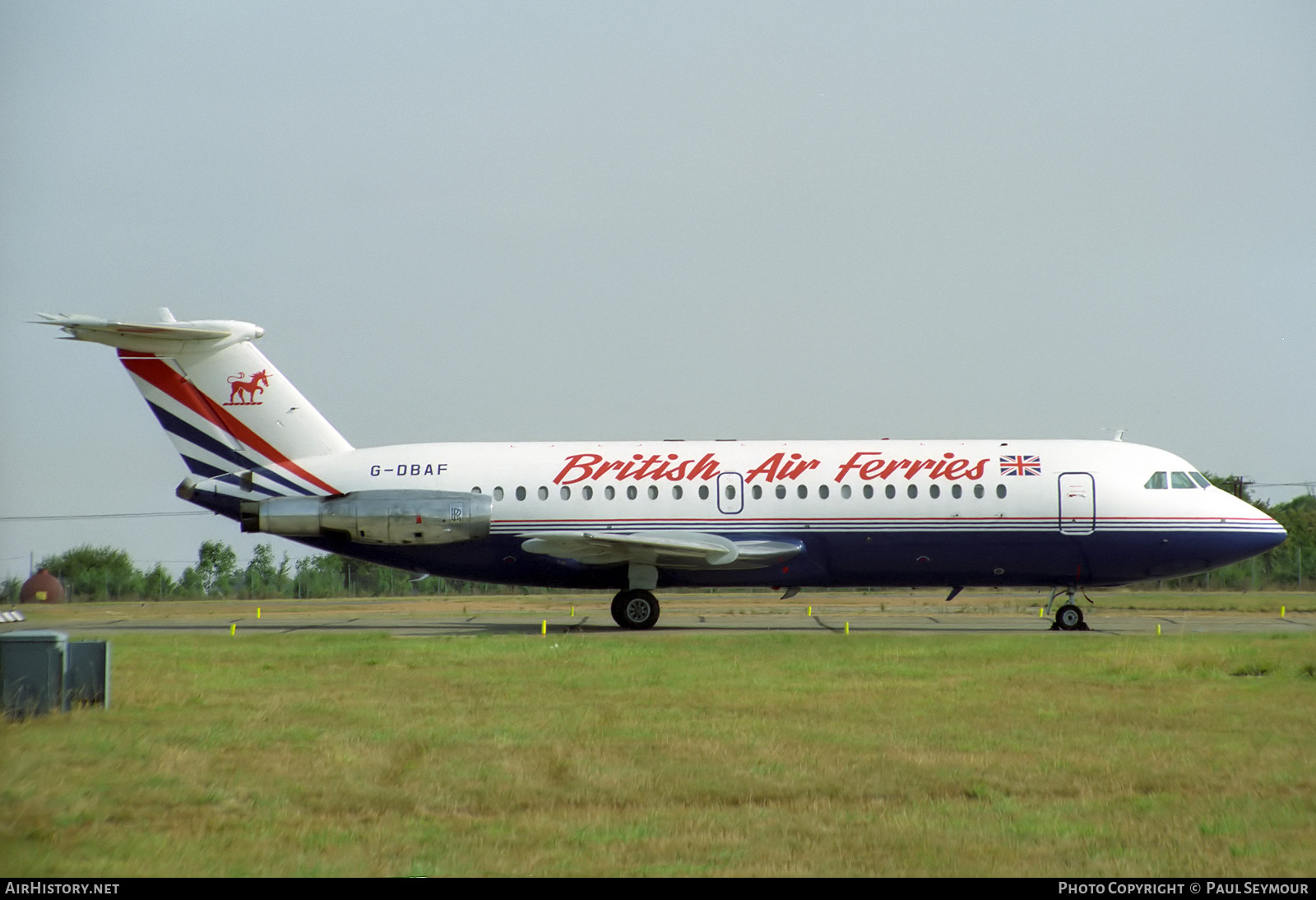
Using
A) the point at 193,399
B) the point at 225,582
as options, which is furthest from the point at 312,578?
the point at 193,399

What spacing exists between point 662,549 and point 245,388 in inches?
373

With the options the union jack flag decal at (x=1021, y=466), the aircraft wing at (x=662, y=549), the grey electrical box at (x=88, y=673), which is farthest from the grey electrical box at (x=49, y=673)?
the union jack flag decal at (x=1021, y=466)

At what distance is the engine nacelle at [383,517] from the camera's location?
26172 mm

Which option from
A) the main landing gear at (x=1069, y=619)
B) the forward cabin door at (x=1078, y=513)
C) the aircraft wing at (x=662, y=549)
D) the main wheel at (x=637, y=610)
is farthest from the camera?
the main wheel at (x=637, y=610)

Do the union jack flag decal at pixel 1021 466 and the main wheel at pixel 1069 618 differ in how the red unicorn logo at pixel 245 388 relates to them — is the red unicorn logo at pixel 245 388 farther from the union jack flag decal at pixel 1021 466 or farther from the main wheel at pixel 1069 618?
the main wheel at pixel 1069 618

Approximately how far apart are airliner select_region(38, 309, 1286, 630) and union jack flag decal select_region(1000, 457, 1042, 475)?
0.14 feet

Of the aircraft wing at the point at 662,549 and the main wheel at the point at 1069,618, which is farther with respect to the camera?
the main wheel at the point at 1069,618

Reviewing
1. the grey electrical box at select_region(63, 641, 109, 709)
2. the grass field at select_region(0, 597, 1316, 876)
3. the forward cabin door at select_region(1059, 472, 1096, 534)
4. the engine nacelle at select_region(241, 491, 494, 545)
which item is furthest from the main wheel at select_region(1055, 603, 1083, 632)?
the grey electrical box at select_region(63, 641, 109, 709)

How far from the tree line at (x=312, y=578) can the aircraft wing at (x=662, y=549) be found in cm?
1760

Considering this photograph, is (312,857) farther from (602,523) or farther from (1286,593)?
(1286,593)

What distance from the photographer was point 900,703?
14.0 meters

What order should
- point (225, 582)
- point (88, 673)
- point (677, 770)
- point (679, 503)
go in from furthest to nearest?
1. point (225, 582)
2. point (679, 503)
3. point (88, 673)
4. point (677, 770)

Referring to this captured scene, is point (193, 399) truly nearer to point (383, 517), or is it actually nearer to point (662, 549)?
point (383, 517)

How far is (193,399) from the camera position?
89.0ft
